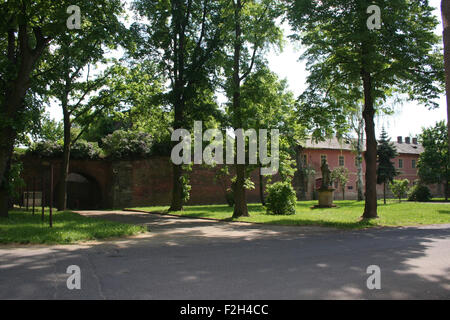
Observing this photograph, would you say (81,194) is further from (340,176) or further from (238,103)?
(340,176)

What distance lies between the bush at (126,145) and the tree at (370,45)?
18.5 m

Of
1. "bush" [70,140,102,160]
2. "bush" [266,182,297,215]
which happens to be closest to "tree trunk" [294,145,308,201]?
"bush" [266,182,297,215]

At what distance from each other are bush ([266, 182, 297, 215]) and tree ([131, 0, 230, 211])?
229 inches

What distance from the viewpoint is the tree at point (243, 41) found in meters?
17.9

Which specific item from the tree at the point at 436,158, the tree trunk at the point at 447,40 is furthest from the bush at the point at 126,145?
the tree at the point at 436,158

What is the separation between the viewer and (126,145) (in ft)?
100

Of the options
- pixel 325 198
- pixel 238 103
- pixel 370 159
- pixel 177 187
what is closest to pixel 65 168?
pixel 177 187

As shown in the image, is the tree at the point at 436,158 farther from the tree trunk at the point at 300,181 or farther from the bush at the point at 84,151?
the bush at the point at 84,151

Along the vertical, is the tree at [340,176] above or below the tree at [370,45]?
below

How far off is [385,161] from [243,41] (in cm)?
3612

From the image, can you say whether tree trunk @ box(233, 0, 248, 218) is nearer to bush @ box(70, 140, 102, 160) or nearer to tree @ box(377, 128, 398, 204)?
bush @ box(70, 140, 102, 160)

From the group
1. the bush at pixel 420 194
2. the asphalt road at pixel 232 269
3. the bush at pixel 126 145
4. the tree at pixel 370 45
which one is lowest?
the asphalt road at pixel 232 269

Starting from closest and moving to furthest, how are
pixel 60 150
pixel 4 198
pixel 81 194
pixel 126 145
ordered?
pixel 4 198, pixel 60 150, pixel 126 145, pixel 81 194

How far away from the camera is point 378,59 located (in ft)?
45.3
